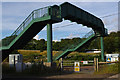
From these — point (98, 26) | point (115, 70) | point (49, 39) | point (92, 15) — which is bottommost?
point (115, 70)

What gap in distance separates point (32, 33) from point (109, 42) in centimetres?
4774

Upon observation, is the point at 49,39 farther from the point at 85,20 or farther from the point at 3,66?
the point at 85,20

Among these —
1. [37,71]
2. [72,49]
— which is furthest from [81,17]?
[37,71]

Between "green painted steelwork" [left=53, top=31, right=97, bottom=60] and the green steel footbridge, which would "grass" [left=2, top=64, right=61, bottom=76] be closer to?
the green steel footbridge

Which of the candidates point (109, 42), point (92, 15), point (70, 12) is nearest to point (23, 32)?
point (70, 12)

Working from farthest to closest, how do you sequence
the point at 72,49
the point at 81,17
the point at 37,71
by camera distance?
the point at 72,49
the point at 81,17
the point at 37,71

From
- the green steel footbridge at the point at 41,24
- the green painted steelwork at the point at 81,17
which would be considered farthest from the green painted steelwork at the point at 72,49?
the green steel footbridge at the point at 41,24

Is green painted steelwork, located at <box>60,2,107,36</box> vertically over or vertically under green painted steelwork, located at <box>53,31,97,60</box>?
over

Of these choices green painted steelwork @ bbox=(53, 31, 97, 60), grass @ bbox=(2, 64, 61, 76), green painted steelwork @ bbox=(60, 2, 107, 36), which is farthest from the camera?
green painted steelwork @ bbox=(53, 31, 97, 60)

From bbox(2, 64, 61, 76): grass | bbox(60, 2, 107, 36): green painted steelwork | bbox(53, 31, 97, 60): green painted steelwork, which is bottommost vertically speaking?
bbox(2, 64, 61, 76): grass

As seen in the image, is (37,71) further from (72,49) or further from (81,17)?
(72,49)

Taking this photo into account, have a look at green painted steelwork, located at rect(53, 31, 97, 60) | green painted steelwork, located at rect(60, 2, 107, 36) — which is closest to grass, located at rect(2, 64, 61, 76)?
green painted steelwork, located at rect(60, 2, 107, 36)

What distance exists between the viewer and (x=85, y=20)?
89.2 feet

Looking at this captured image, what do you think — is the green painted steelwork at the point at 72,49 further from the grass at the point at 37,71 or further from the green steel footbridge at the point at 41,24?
the grass at the point at 37,71
